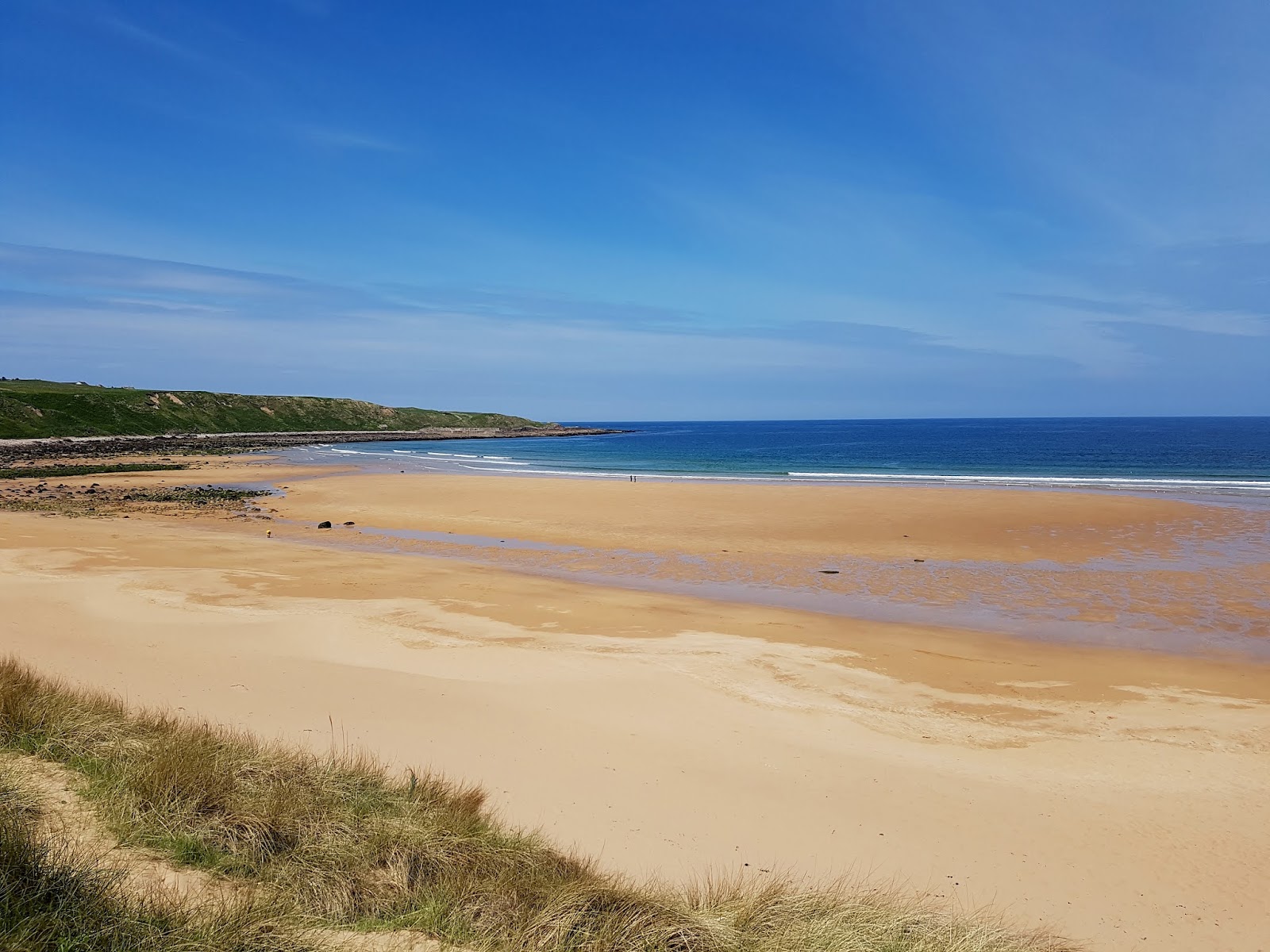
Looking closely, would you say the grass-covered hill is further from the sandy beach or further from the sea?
the sandy beach

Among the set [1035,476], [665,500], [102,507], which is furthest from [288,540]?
[1035,476]

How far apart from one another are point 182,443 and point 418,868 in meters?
81.1

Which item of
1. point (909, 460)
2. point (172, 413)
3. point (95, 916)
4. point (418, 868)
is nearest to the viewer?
point (95, 916)

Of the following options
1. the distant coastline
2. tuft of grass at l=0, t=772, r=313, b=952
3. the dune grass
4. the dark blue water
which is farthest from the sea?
tuft of grass at l=0, t=772, r=313, b=952

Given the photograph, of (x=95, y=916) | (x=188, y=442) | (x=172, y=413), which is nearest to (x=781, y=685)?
(x=95, y=916)

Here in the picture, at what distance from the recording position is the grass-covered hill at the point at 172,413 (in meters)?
74.0

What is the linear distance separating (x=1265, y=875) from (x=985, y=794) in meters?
1.92

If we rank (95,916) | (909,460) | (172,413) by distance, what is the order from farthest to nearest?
(172,413), (909,460), (95,916)

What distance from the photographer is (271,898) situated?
13.0 ft

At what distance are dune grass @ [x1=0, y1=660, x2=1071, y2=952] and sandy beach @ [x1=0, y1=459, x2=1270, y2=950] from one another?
2.56 feet

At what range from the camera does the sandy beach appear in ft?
18.6

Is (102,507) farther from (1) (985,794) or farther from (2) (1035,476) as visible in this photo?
(2) (1035,476)

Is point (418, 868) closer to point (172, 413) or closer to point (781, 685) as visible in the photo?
point (781, 685)

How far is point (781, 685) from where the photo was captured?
31.1ft
